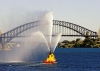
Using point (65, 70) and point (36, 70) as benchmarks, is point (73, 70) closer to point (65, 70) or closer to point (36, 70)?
point (65, 70)

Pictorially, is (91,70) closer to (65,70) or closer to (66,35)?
(65,70)

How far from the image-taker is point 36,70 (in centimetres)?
6275

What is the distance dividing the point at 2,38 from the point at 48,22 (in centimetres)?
11593

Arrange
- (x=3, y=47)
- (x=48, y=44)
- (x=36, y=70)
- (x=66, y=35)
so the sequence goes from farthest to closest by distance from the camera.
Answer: (x=3, y=47), (x=66, y=35), (x=48, y=44), (x=36, y=70)

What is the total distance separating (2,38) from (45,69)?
389 ft

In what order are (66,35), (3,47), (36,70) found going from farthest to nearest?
(3,47) < (66,35) < (36,70)

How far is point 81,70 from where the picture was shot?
65250 millimetres

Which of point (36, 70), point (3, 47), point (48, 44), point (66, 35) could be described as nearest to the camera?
point (36, 70)

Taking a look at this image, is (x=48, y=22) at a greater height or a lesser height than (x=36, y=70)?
greater

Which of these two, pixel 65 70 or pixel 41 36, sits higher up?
pixel 41 36

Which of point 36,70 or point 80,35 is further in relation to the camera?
point 80,35

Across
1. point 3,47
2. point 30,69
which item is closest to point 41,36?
point 30,69

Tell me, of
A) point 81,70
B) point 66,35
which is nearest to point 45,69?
point 81,70

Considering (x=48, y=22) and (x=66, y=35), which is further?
(x=66, y=35)
